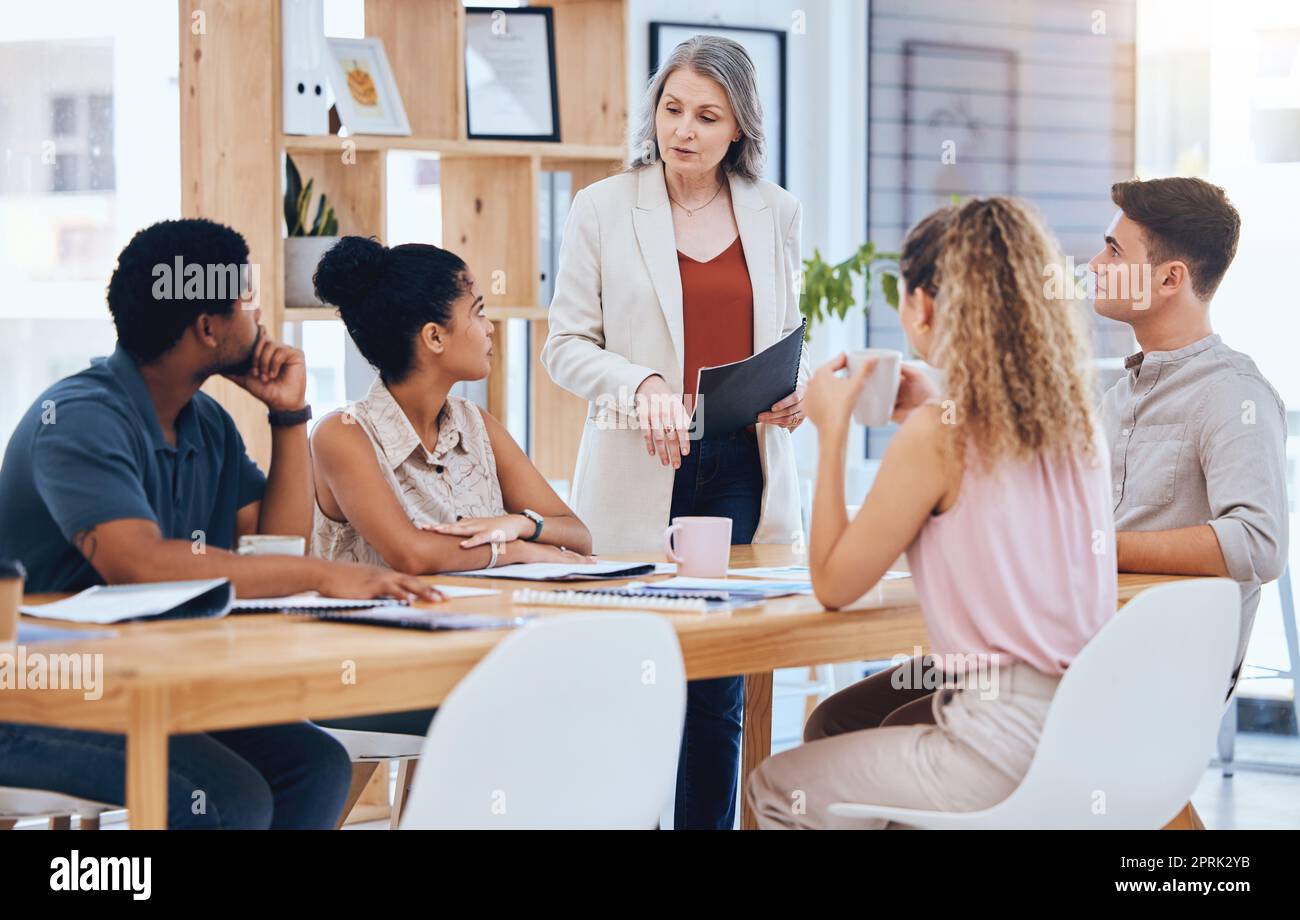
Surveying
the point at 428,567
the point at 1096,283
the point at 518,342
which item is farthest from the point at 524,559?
the point at 518,342

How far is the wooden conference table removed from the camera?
1317 mm

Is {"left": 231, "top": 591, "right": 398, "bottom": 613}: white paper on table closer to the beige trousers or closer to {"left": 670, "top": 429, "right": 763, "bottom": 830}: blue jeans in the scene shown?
the beige trousers

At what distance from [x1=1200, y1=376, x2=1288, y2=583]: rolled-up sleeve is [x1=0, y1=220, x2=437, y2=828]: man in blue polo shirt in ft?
3.78

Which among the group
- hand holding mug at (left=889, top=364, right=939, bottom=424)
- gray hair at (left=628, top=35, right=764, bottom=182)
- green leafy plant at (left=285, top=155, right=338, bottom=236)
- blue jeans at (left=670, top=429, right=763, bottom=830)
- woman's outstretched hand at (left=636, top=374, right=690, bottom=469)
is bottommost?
blue jeans at (left=670, top=429, right=763, bottom=830)

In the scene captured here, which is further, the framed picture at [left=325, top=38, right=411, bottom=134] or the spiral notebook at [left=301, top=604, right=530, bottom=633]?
the framed picture at [left=325, top=38, right=411, bottom=134]

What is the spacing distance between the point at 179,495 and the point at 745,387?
0.89 meters

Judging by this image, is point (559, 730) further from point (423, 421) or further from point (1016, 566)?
point (423, 421)

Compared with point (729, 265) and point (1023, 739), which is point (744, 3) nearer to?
point (729, 265)

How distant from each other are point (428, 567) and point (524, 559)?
0.17m

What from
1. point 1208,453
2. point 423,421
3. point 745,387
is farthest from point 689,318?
point 1208,453

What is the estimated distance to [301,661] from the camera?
140 centimetres

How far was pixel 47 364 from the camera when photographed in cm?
372

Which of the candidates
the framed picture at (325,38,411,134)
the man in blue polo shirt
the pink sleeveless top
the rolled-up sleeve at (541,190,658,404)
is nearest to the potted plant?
the framed picture at (325,38,411,134)

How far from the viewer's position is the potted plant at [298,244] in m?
3.54
